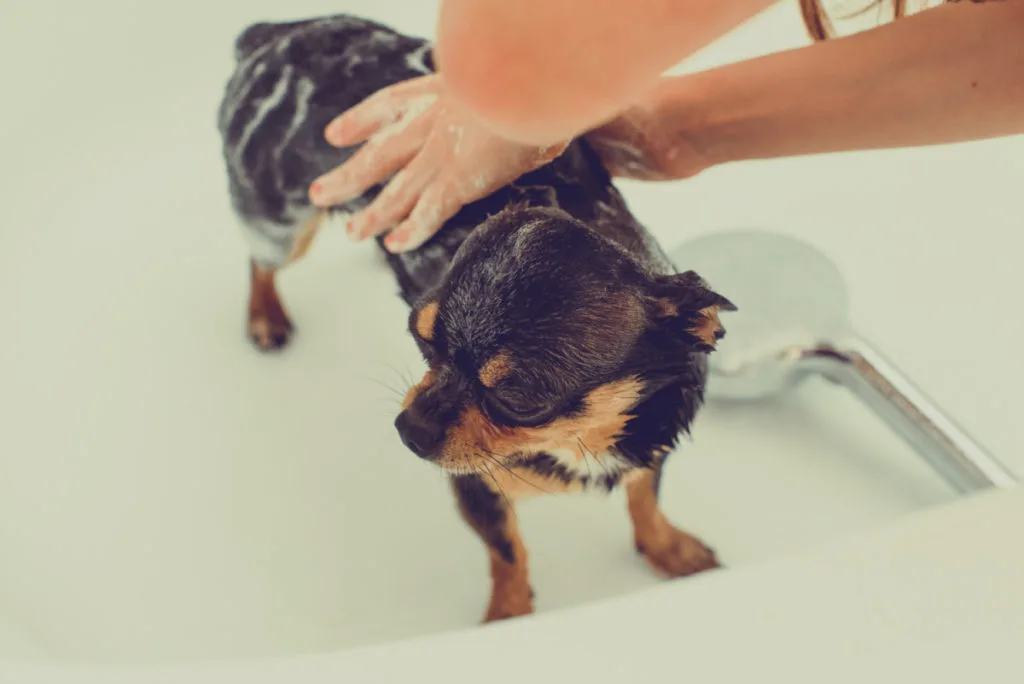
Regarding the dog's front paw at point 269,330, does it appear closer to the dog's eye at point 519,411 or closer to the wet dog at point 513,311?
the wet dog at point 513,311

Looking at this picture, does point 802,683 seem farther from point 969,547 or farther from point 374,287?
point 374,287

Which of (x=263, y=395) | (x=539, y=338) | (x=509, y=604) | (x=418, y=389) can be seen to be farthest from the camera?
(x=263, y=395)

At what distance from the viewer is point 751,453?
1.63 m

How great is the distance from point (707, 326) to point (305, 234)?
2.77ft

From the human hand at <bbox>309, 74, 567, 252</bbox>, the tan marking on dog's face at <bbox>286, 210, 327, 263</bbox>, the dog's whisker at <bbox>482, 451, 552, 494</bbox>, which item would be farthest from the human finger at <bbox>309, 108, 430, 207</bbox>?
the dog's whisker at <bbox>482, 451, 552, 494</bbox>

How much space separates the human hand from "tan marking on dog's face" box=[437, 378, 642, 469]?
0.31 meters

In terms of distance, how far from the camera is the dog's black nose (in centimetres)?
93

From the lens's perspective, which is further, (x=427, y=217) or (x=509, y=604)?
(x=509, y=604)

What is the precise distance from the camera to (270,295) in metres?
1.76

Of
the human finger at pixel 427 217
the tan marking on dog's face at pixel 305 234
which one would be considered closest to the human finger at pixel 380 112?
the human finger at pixel 427 217

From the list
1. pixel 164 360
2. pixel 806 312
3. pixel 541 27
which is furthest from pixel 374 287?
pixel 541 27

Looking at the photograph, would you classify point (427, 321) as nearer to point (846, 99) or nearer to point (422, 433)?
point (422, 433)

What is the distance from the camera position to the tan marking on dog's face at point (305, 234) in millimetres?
1452

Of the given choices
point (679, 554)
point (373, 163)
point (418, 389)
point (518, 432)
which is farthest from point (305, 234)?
point (679, 554)
